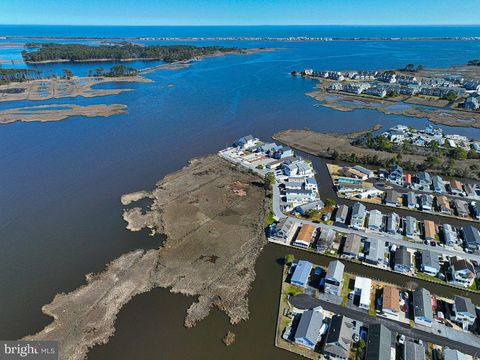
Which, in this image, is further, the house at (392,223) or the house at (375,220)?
the house at (375,220)

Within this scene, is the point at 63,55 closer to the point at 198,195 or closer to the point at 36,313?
the point at 198,195

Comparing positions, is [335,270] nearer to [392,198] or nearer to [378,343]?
[378,343]

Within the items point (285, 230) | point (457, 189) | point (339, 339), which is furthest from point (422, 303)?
point (457, 189)

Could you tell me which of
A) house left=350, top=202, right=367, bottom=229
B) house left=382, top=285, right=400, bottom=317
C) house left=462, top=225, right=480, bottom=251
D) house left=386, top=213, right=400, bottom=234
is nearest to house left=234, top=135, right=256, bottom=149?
house left=350, top=202, right=367, bottom=229

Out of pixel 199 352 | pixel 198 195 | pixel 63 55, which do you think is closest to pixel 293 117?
pixel 198 195

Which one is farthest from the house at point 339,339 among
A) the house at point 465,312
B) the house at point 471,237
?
the house at point 471,237

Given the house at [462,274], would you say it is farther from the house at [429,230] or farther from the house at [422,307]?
the house at [429,230]
